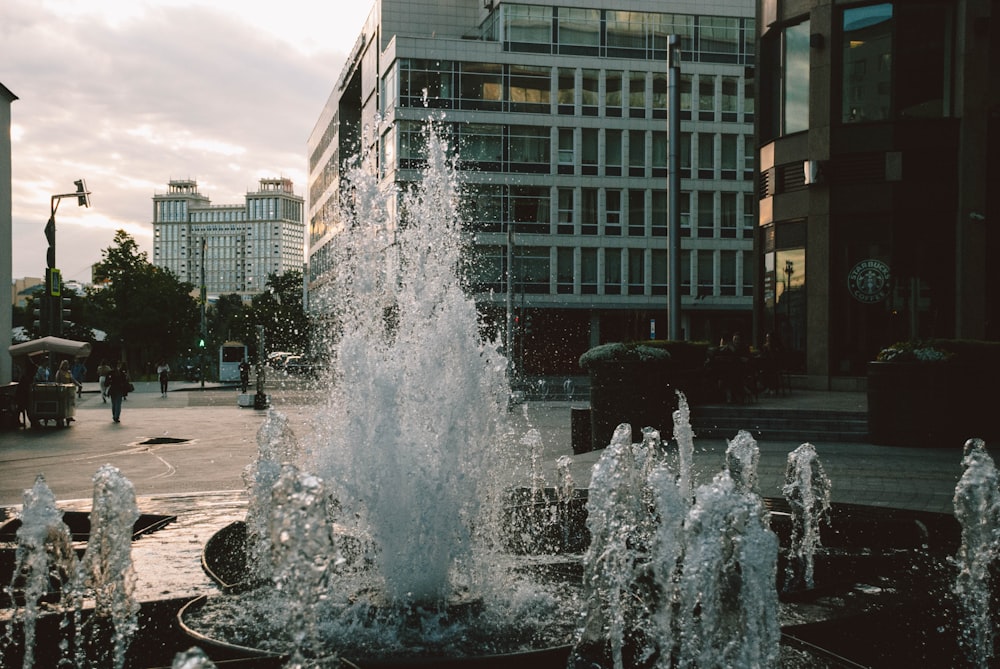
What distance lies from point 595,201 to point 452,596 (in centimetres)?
5363

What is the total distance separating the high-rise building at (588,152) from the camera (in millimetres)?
56875

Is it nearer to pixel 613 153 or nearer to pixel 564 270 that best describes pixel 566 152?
pixel 613 153

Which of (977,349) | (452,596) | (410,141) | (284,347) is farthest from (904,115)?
(284,347)

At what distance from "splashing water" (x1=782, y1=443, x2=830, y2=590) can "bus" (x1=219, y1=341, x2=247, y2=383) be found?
59.0 metres

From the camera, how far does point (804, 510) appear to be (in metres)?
9.38

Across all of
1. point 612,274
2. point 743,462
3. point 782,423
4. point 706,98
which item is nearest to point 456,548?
point 743,462

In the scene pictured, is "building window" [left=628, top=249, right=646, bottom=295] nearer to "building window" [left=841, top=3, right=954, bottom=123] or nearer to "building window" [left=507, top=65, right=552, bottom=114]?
"building window" [left=507, top=65, right=552, bottom=114]

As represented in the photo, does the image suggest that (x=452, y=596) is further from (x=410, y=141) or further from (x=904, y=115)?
(x=410, y=141)

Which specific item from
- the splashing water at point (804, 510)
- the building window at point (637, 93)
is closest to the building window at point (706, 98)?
the building window at point (637, 93)

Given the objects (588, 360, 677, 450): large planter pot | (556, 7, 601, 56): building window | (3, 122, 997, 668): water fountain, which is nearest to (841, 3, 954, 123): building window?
(588, 360, 677, 450): large planter pot

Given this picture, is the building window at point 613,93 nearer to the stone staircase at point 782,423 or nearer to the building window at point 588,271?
the building window at point 588,271

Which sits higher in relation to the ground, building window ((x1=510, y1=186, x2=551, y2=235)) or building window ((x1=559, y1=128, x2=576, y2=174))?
building window ((x1=559, y1=128, x2=576, y2=174))

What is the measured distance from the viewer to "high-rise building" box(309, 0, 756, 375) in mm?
56875

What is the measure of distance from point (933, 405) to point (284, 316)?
93000 millimetres
